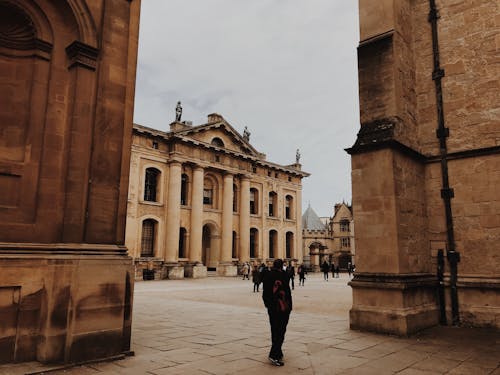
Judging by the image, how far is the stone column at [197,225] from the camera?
34.2m

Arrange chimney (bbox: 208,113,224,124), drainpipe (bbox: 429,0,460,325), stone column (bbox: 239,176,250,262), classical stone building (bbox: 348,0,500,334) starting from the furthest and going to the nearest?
stone column (bbox: 239,176,250,262), chimney (bbox: 208,113,224,124), drainpipe (bbox: 429,0,460,325), classical stone building (bbox: 348,0,500,334)

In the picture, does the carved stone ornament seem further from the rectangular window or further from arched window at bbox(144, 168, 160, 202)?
the rectangular window

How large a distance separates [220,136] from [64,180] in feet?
107

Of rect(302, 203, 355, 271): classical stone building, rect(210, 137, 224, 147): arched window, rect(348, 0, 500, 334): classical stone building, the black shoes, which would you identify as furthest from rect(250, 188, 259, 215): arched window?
the black shoes

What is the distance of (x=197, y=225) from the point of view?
116ft

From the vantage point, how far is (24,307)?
5746 mm

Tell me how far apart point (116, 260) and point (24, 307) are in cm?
141

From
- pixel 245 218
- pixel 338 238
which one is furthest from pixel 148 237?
pixel 338 238

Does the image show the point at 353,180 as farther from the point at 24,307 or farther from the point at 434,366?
the point at 24,307

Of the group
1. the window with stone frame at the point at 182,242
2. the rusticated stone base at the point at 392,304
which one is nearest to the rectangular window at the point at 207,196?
the window with stone frame at the point at 182,242

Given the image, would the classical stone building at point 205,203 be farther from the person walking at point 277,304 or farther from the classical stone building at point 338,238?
the person walking at point 277,304

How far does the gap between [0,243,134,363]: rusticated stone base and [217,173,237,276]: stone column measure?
102 feet

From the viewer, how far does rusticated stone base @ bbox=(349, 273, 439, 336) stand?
8117 mm

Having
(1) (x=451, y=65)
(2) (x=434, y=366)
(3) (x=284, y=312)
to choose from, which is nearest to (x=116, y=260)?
(3) (x=284, y=312)
